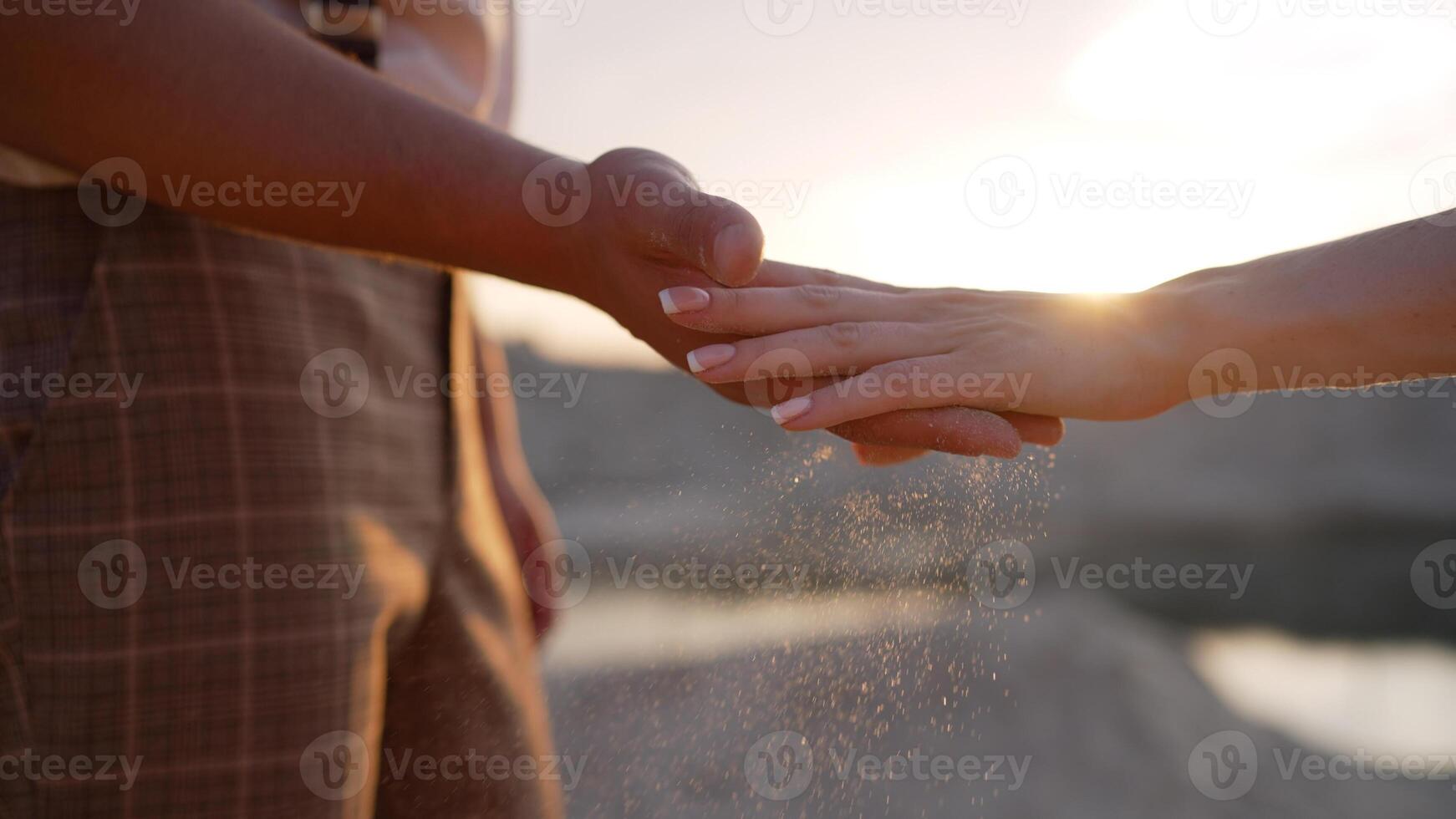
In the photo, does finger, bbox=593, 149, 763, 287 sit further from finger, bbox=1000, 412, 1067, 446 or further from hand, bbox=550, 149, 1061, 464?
finger, bbox=1000, 412, 1067, 446

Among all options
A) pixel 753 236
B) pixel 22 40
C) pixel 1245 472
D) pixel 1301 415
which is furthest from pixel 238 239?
pixel 1301 415

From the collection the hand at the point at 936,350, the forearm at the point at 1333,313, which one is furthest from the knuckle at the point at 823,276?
the forearm at the point at 1333,313

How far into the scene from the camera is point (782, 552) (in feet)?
6.21

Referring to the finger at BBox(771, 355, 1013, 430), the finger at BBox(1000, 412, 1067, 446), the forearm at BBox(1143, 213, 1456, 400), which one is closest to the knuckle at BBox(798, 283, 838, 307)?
the finger at BBox(771, 355, 1013, 430)

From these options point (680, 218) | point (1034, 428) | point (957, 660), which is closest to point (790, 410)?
point (680, 218)

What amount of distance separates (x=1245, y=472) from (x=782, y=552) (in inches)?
504

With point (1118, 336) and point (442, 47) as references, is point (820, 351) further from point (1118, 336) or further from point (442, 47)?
point (442, 47)

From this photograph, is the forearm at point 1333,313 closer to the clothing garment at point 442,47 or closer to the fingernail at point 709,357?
the fingernail at point 709,357

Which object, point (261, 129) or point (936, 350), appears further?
point (936, 350)

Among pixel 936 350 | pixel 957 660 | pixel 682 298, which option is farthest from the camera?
pixel 957 660

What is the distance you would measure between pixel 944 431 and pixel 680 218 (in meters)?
0.55

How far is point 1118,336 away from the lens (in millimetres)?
1857

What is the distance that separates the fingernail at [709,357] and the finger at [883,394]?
0.39ft

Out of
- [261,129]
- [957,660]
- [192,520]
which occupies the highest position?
[261,129]
